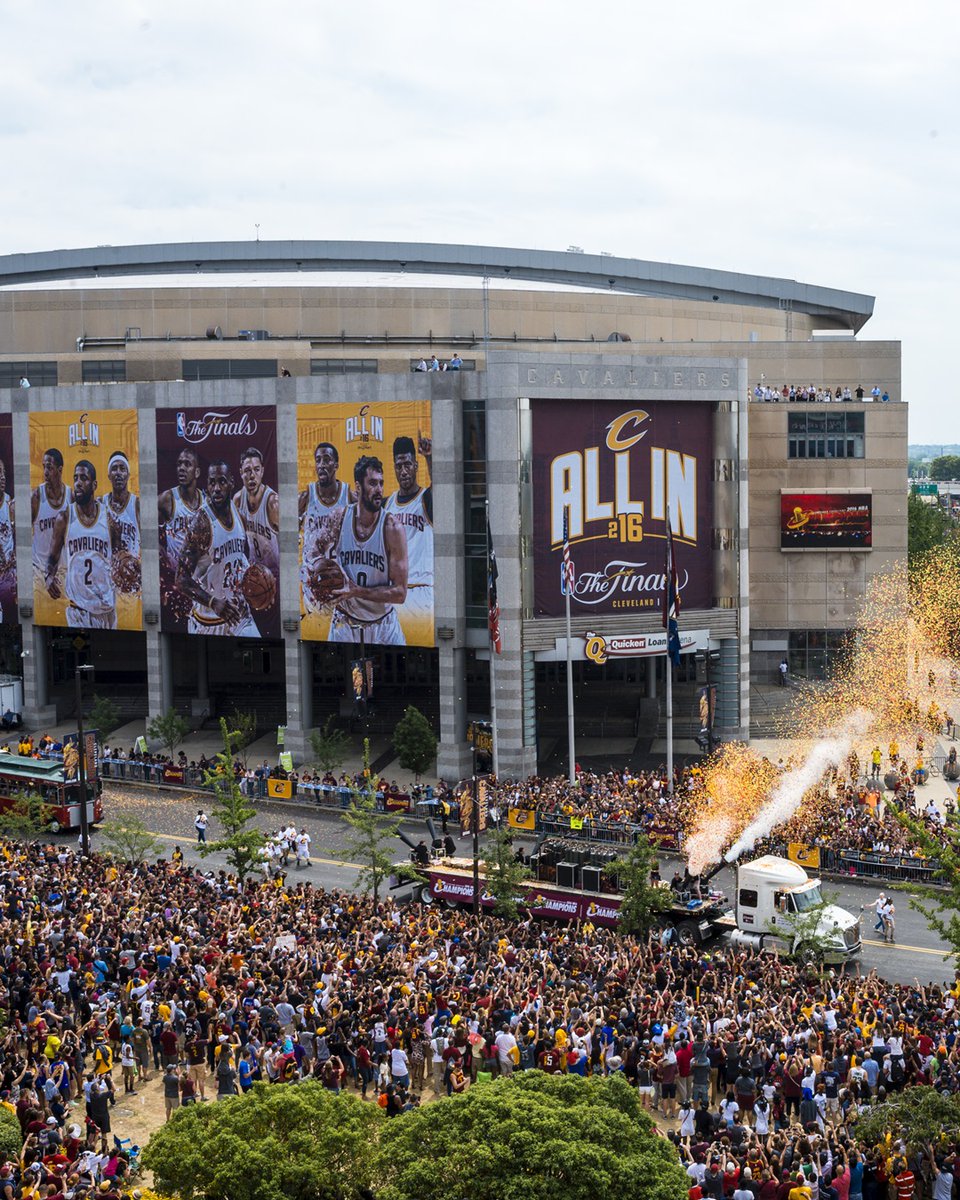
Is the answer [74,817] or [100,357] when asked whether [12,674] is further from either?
[74,817]

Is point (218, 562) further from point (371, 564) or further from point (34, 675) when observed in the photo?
point (34, 675)

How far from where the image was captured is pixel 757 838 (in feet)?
164

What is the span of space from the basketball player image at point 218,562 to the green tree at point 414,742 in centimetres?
1139

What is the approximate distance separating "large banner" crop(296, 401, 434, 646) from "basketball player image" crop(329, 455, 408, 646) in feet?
0.15

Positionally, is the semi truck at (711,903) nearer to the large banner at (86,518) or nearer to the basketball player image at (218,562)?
the basketball player image at (218,562)

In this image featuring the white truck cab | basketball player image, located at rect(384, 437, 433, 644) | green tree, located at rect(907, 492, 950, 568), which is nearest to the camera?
the white truck cab

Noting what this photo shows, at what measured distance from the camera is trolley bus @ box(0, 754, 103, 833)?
57.2m

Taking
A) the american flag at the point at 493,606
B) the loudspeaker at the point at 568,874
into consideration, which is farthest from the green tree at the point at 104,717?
the loudspeaker at the point at 568,874

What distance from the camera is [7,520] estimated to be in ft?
263

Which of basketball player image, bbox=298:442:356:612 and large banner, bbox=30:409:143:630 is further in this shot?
large banner, bbox=30:409:143:630

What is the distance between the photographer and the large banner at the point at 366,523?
2657 inches

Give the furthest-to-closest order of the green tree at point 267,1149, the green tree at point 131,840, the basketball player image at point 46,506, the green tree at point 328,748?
the basketball player image at point 46,506 → the green tree at point 328,748 → the green tree at point 131,840 → the green tree at point 267,1149

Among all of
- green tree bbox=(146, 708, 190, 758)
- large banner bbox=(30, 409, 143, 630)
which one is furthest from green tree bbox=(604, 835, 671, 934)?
large banner bbox=(30, 409, 143, 630)

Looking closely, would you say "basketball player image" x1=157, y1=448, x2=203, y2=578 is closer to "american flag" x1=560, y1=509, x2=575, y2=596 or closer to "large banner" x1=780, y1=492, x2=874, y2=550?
"american flag" x1=560, y1=509, x2=575, y2=596
